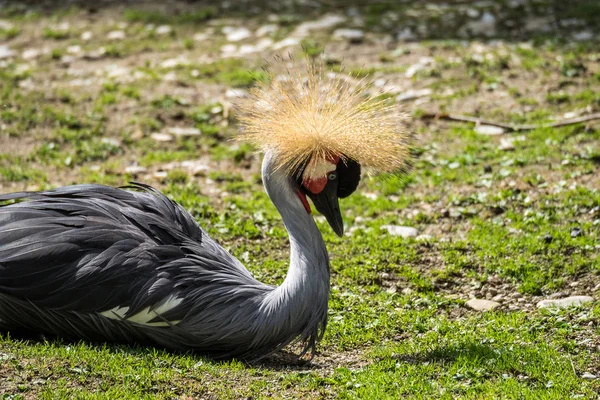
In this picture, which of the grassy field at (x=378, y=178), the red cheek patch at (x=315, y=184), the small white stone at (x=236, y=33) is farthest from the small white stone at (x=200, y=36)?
the red cheek patch at (x=315, y=184)

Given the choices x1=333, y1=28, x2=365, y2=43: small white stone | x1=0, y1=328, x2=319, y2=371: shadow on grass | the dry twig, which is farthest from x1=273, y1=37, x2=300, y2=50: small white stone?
x1=0, y1=328, x2=319, y2=371: shadow on grass

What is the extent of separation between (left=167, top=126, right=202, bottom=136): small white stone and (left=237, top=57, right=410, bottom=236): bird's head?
9.26ft

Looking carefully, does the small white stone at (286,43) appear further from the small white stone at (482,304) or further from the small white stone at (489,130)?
the small white stone at (482,304)

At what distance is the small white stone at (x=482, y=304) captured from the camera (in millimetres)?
4514

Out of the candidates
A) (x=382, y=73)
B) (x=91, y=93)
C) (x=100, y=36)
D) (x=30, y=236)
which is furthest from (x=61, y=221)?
(x=100, y=36)

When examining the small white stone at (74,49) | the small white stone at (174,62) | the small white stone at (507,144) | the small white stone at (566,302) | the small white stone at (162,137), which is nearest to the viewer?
the small white stone at (566,302)

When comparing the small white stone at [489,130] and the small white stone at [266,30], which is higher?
the small white stone at [266,30]

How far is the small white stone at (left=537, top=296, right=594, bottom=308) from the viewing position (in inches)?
174

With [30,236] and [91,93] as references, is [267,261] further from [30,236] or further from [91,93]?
[91,93]

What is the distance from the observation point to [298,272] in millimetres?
3979

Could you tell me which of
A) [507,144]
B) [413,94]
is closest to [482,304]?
[507,144]

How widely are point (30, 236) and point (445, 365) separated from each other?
1.92m

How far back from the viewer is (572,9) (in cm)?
903

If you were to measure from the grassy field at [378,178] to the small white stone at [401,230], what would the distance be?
0.21ft
